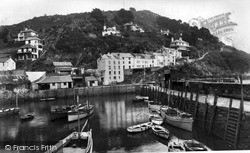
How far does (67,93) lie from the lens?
4509 centimetres

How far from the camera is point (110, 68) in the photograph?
54.8 metres

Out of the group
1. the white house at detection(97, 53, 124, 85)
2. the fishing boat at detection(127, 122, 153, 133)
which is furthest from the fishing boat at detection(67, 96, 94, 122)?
the white house at detection(97, 53, 124, 85)

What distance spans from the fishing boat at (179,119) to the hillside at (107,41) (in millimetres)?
30148

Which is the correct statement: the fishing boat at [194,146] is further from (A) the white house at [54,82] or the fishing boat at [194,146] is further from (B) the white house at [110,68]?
(B) the white house at [110,68]

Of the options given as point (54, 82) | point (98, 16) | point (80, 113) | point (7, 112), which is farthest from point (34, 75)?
point (98, 16)

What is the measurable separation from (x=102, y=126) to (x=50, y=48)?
48093 millimetres

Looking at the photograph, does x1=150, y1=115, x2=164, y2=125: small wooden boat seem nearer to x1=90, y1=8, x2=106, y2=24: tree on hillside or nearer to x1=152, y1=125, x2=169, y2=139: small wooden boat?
x1=152, y1=125, x2=169, y2=139: small wooden boat

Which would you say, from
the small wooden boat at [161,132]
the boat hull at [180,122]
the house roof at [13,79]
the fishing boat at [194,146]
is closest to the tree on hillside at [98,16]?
the house roof at [13,79]

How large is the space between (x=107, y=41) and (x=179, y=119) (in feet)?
172

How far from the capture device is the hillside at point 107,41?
58.6 m

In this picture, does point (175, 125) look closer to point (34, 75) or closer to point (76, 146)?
point (76, 146)

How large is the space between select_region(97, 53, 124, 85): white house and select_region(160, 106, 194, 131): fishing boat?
3367 centimetres

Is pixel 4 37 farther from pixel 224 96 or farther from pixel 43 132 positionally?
pixel 224 96

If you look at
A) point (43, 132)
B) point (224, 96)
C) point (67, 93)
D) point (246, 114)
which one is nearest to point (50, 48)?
point (67, 93)
